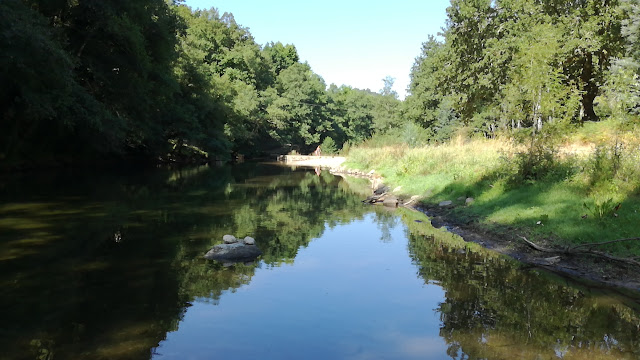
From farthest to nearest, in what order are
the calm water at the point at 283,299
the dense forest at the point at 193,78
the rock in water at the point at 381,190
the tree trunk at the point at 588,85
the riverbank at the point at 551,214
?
1. the tree trunk at the point at 588,85
2. the rock in water at the point at 381,190
3. the dense forest at the point at 193,78
4. the riverbank at the point at 551,214
5. the calm water at the point at 283,299

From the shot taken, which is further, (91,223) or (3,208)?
(3,208)

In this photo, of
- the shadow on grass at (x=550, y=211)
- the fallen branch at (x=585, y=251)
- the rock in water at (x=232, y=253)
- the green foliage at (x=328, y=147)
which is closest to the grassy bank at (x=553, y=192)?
the shadow on grass at (x=550, y=211)

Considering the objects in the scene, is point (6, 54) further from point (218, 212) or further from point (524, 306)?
point (524, 306)

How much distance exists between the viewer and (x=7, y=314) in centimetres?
616

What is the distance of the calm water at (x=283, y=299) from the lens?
5.78 meters

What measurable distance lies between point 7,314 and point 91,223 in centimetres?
714

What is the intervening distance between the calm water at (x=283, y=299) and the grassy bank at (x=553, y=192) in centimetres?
152

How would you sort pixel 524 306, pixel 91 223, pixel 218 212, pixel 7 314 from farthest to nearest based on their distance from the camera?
1. pixel 218 212
2. pixel 91 223
3. pixel 524 306
4. pixel 7 314

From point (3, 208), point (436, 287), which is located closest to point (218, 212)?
point (3, 208)

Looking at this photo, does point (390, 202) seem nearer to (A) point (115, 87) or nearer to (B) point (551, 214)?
(B) point (551, 214)

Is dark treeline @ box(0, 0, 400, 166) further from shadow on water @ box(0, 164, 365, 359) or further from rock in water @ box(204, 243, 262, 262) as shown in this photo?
rock in water @ box(204, 243, 262, 262)

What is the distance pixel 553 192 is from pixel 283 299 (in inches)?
347

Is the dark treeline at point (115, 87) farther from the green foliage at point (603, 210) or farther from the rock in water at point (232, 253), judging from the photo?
the green foliage at point (603, 210)

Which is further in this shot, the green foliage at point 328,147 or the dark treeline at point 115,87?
the green foliage at point 328,147
